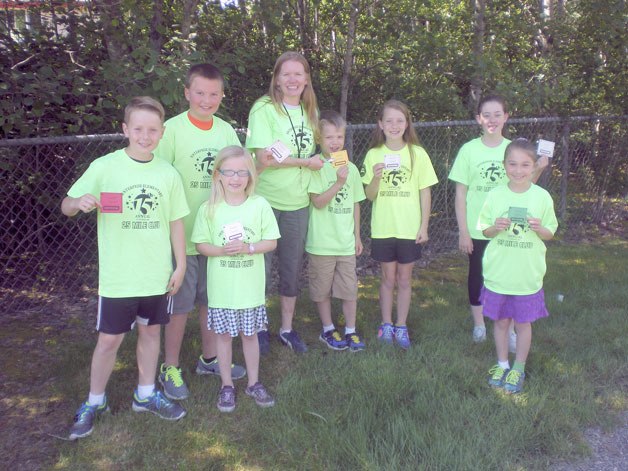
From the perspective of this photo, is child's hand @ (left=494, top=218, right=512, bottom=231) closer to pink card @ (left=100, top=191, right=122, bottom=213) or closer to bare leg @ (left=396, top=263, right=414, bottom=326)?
bare leg @ (left=396, top=263, right=414, bottom=326)

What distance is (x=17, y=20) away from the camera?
5.19m

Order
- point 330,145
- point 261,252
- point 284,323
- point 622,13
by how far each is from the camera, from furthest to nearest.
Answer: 1. point 622,13
2. point 284,323
3. point 330,145
4. point 261,252

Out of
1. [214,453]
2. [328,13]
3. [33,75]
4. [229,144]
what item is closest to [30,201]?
[33,75]

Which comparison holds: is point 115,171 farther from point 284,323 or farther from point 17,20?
point 17,20

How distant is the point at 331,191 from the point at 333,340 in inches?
43.4

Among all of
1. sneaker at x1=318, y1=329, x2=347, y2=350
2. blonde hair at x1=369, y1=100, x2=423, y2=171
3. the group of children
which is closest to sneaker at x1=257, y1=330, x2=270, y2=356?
the group of children

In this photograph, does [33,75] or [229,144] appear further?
[33,75]

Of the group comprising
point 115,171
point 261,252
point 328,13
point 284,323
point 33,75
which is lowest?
point 284,323

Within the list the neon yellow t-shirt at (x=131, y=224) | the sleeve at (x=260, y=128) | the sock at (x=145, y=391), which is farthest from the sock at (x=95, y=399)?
the sleeve at (x=260, y=128)

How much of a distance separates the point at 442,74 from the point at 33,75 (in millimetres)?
4450

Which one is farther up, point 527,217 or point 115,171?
point 115,171

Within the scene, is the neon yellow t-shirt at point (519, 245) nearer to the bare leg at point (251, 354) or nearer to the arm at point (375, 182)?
the arm at point (375, 182)

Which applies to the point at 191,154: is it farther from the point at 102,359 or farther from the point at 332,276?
the point at 332,276

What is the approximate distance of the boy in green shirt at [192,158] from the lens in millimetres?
3361
